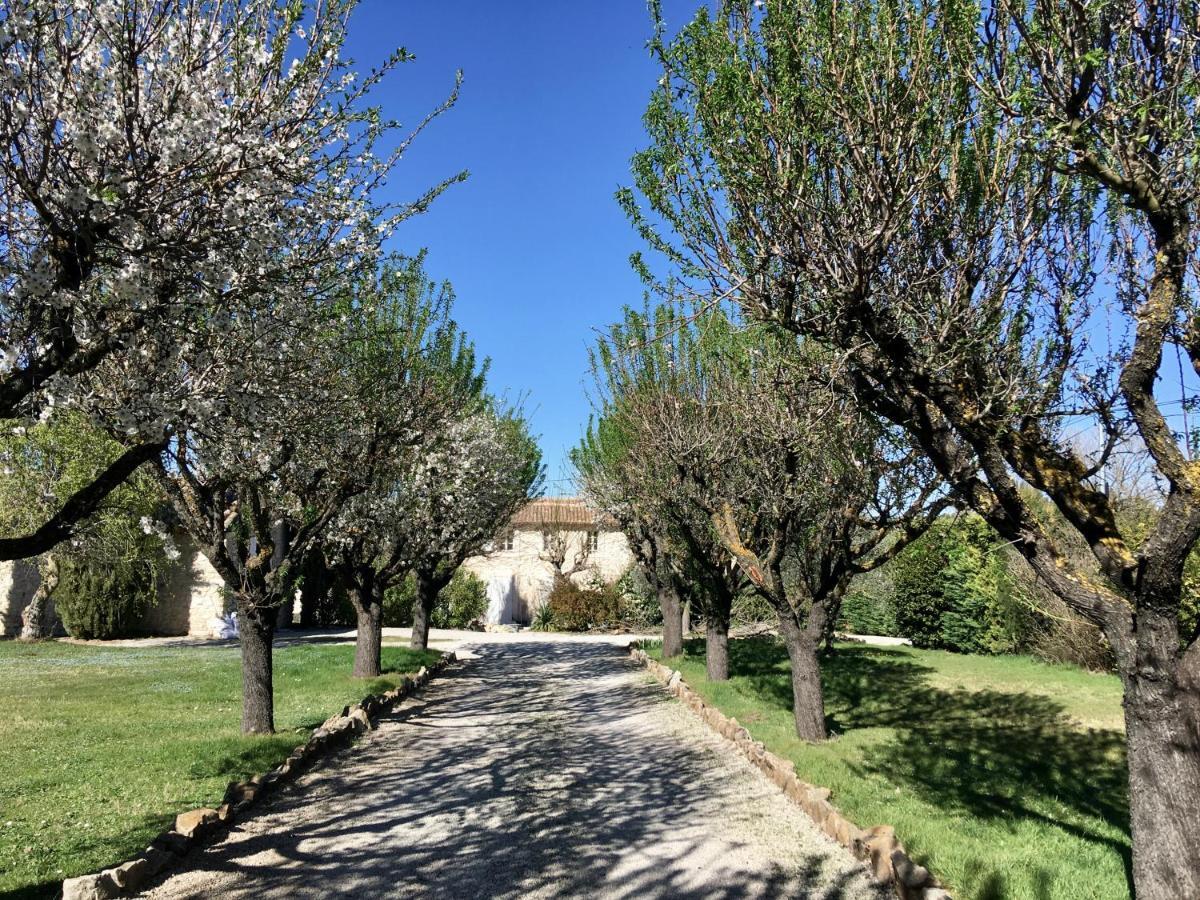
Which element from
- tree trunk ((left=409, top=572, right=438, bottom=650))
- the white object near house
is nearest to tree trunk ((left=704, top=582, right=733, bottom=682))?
tree trunk ((left=409, top=572, right=438, bottom=650))

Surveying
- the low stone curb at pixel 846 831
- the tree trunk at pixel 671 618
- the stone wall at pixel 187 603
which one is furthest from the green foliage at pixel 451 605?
the low stone curb at pixel 846 831

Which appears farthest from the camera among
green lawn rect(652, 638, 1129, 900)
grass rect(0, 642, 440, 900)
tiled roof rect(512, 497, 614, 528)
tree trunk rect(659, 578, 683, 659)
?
tiled roof rect(512, 497, 614, 528)

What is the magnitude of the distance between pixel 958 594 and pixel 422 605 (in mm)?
15128

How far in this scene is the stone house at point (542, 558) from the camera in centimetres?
3625

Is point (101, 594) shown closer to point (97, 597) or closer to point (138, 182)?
point (97, 597)

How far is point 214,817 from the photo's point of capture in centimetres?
636

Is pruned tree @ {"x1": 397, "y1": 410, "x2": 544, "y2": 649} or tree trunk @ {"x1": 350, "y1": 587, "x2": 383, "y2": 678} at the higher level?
pruned tree @ {"x1": 397, "y1": 410, "x2": 544, "y2": 649}

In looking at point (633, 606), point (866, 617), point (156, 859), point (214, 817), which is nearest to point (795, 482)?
point (214, 817)

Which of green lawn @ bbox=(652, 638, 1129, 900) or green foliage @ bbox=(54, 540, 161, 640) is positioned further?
green foliage @ bbox=(54, 540, 161, 640)

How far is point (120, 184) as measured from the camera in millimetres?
4145

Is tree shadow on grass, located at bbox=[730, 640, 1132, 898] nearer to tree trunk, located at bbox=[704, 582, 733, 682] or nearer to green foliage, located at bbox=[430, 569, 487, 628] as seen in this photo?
tree trunk, located at bbox=[704, 582, 733, 682]

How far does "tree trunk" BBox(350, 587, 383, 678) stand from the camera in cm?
1501

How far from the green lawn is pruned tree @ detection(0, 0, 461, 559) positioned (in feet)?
20.1

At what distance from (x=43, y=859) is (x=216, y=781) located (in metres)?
2.29
